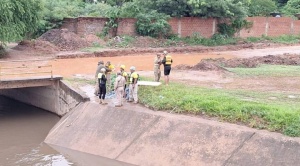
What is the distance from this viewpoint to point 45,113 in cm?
2269

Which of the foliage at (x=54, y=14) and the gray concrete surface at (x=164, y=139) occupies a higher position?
the foliage at (x=54, y=14)

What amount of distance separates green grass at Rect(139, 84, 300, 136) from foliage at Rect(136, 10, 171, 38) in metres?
20.0

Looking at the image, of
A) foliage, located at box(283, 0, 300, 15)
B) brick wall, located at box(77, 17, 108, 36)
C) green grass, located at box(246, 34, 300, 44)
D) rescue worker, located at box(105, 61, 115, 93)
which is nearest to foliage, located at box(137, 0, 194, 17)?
brick wall, located at box(77, 17, 108, 36)

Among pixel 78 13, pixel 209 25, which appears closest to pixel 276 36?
pixel 209 25

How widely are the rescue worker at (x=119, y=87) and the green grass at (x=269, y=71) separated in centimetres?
887

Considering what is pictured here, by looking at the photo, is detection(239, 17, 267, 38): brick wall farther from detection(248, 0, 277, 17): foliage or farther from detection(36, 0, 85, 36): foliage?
detection(36, 0, 85, 36): foliage

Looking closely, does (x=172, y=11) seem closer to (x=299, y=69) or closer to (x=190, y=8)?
(x=190, y=8)

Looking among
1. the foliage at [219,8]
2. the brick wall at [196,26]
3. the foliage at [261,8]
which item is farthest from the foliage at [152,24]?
the foliage at [261,8]

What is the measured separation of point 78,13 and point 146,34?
7020mm

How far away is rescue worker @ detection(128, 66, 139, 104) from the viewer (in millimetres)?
17641

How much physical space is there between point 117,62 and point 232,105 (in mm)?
16528

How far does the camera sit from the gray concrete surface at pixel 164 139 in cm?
1342

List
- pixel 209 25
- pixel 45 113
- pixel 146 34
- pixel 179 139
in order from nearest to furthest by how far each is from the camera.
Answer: pixel 179 139, pixel 45 113, pixel 146 34, pixel 209 25

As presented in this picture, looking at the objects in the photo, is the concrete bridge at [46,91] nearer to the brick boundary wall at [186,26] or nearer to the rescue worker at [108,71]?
the rescue worker at [108,71]
